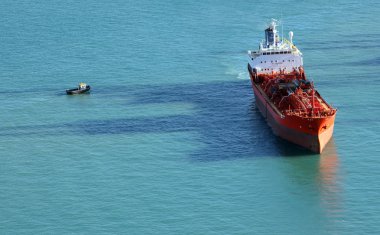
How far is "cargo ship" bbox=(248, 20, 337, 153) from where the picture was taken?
105188 mm

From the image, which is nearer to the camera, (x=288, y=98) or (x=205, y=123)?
(x=288, y=98)

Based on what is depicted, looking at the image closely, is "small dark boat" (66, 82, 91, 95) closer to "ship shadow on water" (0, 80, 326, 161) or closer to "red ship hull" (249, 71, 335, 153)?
"ship shadow on water" (0, 80, 326, 161)

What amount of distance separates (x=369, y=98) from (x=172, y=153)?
3028cm

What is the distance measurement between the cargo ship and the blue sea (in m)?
1.91

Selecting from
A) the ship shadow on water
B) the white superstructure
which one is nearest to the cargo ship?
the white superstructure

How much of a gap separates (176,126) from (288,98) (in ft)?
43.0

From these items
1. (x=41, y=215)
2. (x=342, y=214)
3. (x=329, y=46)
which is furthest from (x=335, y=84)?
(x=41, y=215)

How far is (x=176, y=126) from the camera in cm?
11469

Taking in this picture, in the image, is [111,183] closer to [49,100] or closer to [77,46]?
[49,100]

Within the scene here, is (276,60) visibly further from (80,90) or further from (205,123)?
(80,90)

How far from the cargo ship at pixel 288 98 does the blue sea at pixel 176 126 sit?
1.91m

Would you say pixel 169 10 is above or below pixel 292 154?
above

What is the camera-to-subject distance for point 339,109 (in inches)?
4705

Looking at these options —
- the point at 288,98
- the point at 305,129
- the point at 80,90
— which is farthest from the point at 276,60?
Result: the point at 80,90
